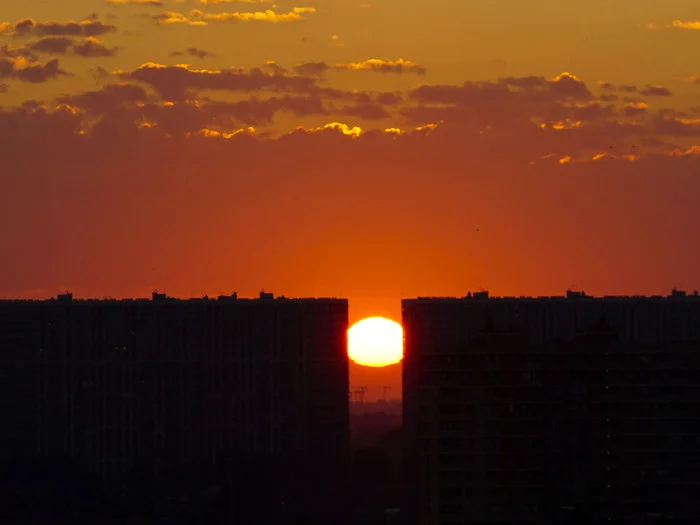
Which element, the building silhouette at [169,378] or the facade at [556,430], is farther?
the building silhouette at [169,378]

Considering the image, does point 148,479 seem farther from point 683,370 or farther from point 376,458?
point 683,370

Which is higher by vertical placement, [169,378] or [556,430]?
[169,378]

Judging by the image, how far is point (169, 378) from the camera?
464 feet

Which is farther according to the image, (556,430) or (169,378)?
(169,378)

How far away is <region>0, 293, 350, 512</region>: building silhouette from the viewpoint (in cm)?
13762

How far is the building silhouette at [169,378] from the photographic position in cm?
13762

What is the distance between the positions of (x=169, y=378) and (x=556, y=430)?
197ft

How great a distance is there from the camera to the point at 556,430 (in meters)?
85.4

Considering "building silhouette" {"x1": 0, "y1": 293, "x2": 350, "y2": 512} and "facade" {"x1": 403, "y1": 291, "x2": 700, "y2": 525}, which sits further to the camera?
"building silhouette" {"x1": 0, "y1": 293, "x2": 350, "y2": 512}

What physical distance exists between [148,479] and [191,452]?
6.56m

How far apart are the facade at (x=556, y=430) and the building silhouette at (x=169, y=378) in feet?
166

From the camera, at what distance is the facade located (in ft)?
270

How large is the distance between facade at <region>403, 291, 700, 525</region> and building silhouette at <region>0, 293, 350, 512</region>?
166 feet

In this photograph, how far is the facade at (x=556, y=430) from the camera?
82375mm
